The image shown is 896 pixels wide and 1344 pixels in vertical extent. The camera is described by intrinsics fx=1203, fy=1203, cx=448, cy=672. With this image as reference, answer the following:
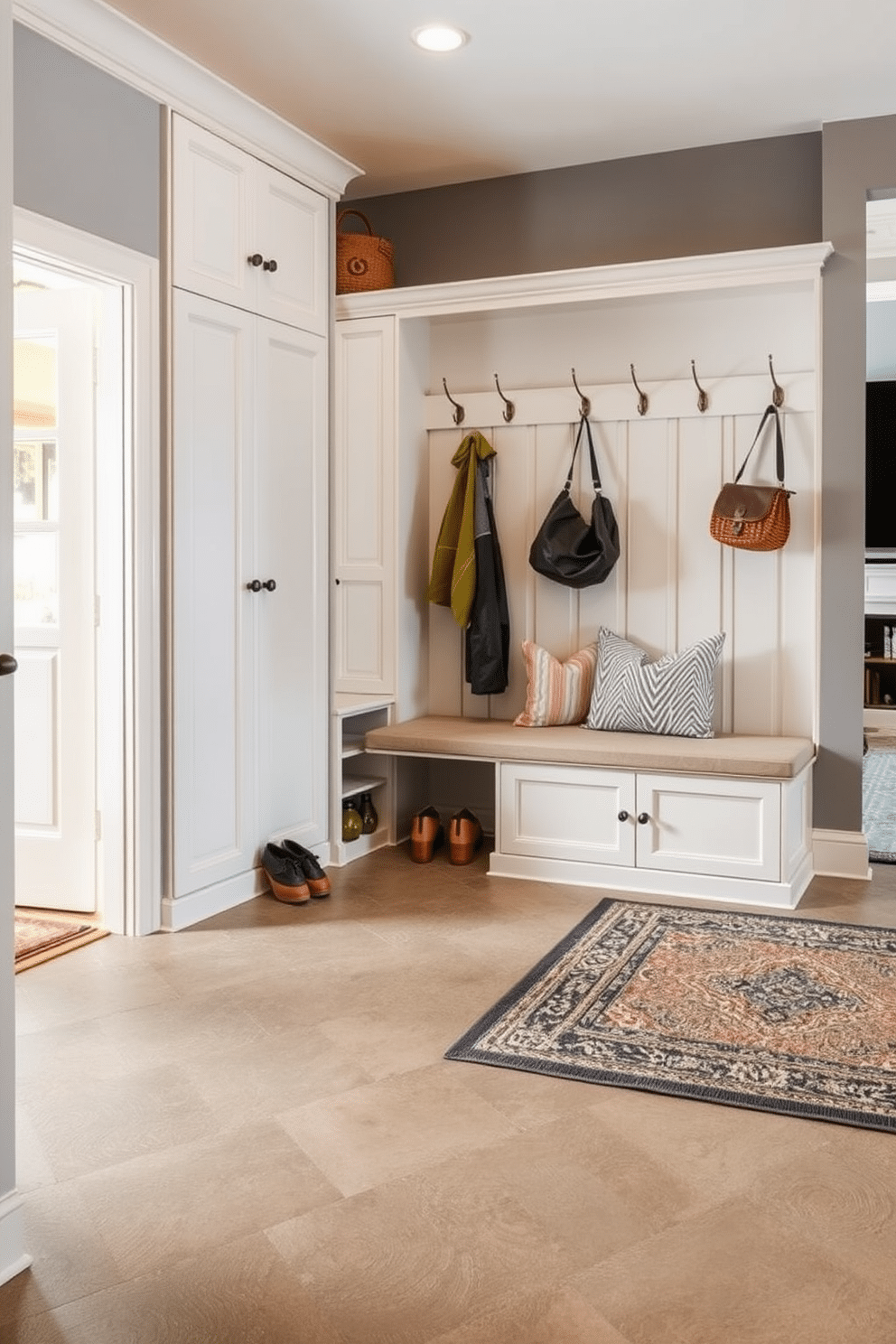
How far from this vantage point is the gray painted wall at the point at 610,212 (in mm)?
4297

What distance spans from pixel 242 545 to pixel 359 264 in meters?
1.39

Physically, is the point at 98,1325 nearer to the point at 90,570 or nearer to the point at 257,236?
the point at 90,570

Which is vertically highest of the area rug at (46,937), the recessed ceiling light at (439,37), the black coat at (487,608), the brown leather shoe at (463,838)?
the recessed ceiling light at (439,37)

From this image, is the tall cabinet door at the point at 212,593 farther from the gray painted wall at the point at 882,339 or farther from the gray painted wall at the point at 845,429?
the gray painted wall at the point at 882,339

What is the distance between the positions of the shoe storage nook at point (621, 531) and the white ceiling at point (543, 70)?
486mm

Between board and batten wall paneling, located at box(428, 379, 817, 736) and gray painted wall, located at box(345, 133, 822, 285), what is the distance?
0.60m

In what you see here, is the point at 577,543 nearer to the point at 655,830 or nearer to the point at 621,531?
the point at 621,531

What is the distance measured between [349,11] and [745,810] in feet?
8.71

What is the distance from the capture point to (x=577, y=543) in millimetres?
4516

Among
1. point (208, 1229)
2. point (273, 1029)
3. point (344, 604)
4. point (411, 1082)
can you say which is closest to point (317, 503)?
point (344, 604)

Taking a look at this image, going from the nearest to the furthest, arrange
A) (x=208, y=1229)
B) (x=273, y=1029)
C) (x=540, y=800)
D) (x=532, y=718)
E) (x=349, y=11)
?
(x=208, y=1229)
(x=273, y=1029)
(x=349, y=11)
(x=540, y=800)
(x=532, y=718)

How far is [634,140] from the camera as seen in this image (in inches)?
171

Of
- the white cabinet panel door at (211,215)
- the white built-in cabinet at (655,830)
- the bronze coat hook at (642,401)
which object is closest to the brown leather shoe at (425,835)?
the white built-in cabinet at (655,830)

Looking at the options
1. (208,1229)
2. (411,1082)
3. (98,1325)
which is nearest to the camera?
(98,1325)
